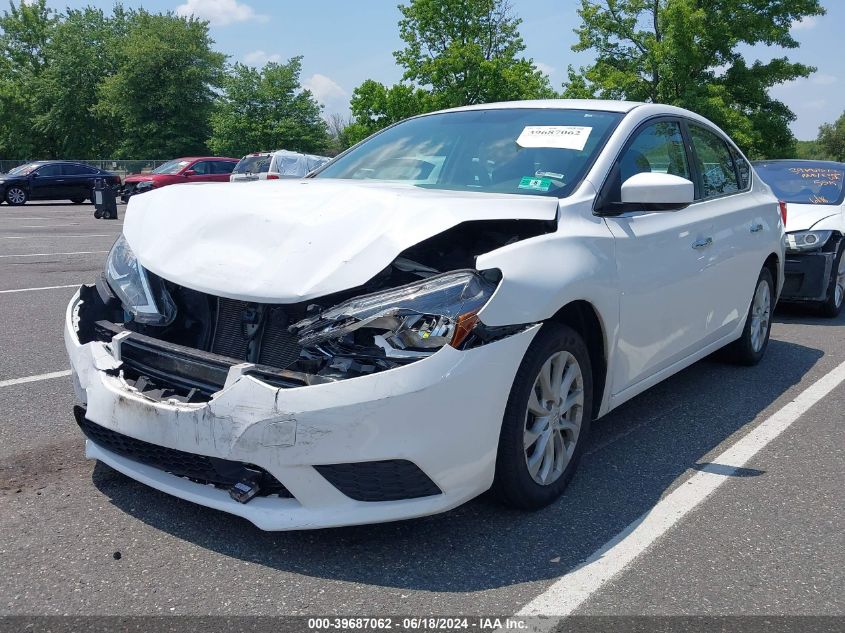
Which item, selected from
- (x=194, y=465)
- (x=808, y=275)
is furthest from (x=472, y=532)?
(x=808, y=275)

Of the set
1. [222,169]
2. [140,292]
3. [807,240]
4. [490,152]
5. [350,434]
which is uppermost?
[490,152]

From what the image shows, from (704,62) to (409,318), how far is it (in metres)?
29.0

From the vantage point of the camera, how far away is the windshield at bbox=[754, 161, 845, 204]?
874 cm

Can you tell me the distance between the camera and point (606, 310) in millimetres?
3510

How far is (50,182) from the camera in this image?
88.9 feet

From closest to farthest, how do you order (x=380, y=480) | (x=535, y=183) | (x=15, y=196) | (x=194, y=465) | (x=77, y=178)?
(x=380, y=480)
(x=194, y=465)
(x=535, y=183)
(x=15, y=196)
(x=77, y=178)

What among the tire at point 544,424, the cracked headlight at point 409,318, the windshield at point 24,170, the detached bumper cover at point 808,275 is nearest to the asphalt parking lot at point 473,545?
the tire at point 544,424

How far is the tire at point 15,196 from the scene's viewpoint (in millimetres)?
25969

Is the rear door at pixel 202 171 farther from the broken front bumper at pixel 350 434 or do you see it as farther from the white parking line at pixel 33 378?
the broken front bumper at pixel 350 434

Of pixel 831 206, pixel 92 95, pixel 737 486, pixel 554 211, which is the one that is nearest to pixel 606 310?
pixel 554 211

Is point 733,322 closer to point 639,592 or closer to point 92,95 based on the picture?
point 639,592

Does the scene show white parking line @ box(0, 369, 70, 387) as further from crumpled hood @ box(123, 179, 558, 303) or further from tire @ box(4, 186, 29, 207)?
tire @ box(4, 186, 29, 207)

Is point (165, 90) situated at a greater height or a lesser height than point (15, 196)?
greater

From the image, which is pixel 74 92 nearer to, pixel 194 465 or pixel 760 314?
pixel 760 314
